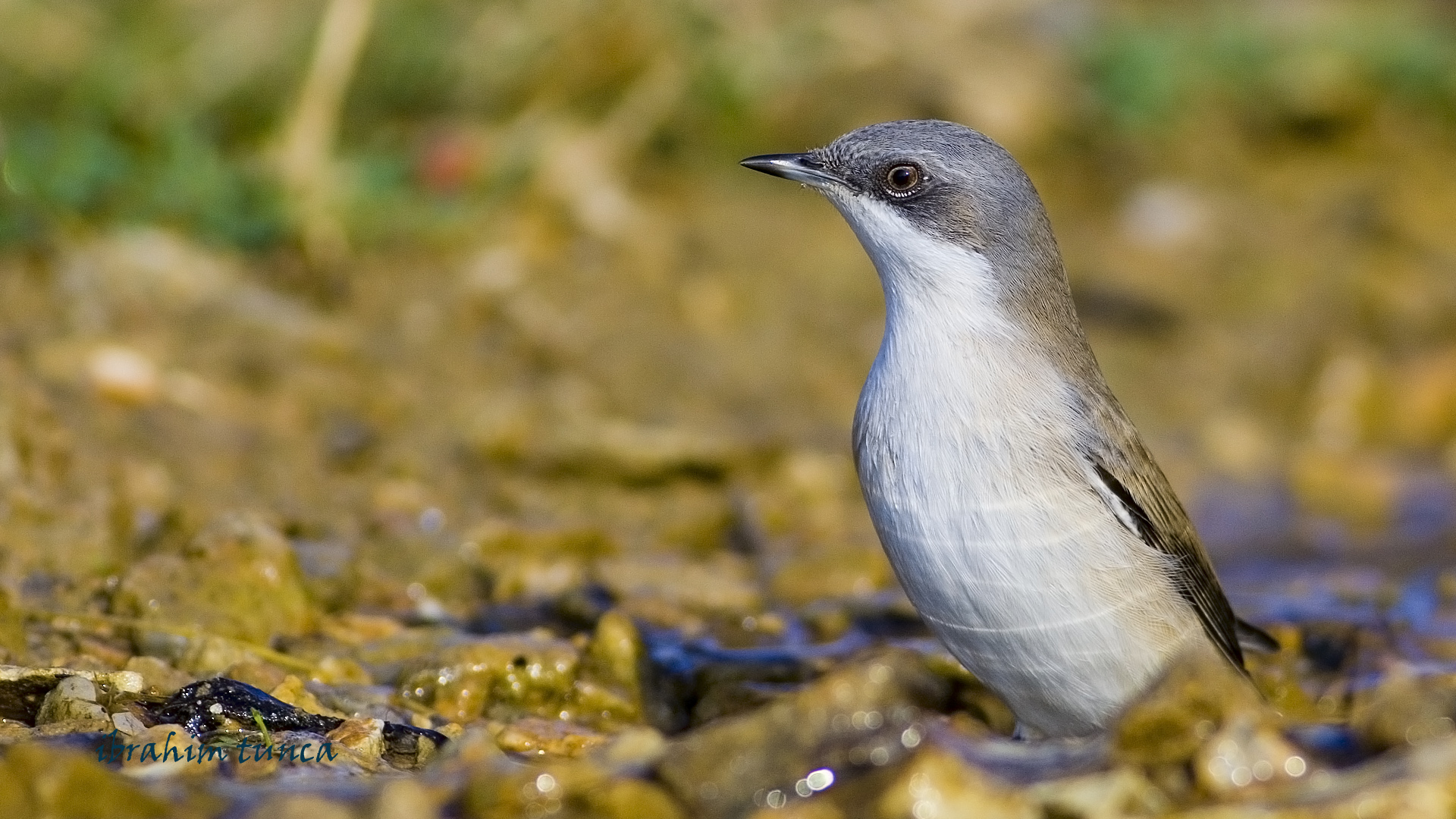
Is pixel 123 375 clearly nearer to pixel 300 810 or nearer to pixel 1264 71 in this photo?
pixel 300 810

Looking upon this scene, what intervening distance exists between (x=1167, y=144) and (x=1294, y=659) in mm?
5890

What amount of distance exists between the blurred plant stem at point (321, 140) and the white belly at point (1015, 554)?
167 inches

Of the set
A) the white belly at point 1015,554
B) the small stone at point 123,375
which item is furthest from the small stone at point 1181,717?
the small stone at point 123,375

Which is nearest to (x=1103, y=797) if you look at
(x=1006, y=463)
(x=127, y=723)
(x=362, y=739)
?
(x=1006, y=463)

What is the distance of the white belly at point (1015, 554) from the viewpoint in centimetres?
466

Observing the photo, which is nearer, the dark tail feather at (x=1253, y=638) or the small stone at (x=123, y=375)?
the dark tail feather at (x=1253, y=638)

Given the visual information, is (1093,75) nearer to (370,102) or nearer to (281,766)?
(370,102)

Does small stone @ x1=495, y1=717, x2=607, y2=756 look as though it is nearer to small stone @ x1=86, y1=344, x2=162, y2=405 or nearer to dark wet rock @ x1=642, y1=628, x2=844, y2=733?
dark wet rock @ x1=642, y1=628, x2=844, y2=733

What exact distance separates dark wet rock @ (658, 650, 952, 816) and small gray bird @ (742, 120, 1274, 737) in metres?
0.89

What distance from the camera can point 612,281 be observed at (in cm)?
898

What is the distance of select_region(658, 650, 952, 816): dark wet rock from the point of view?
3.74 m

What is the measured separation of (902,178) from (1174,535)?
151cm

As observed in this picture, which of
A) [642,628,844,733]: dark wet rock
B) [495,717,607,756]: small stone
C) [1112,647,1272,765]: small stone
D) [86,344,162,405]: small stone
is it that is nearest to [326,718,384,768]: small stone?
[495,717,607,756]: small stone

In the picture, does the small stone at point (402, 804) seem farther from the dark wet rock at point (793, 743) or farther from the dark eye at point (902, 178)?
the dark eye at point (902, 178)
